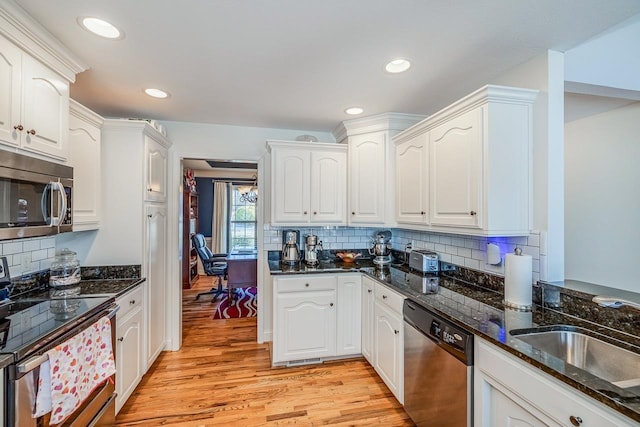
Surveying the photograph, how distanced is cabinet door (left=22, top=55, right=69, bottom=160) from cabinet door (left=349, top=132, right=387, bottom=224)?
7.42 ft

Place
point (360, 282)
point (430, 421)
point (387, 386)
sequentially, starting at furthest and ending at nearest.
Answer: point (360, 282) → point (387, 386) → point (430, 421)

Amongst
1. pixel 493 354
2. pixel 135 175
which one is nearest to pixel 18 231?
A: pixel 135 175

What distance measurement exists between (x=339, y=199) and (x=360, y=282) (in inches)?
34.5

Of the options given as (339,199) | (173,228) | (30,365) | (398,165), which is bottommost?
(30,365)

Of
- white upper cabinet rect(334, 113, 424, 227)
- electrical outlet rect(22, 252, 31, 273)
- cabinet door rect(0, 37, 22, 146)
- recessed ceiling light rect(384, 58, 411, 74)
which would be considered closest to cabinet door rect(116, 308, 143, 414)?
electrical outlet rect(22, 252, 31, 273)

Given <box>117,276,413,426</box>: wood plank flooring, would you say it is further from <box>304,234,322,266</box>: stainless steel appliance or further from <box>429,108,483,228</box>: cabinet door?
<box>429,108,483,228</box>: cabinet door

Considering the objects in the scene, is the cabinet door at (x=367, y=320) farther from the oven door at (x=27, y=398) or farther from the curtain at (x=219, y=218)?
the curtain at (x=219, y=218)

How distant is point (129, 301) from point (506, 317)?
7.96ft

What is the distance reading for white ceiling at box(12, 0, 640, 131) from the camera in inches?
53.1

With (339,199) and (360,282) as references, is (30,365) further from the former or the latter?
(339,199)

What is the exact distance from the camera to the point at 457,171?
1.97 m

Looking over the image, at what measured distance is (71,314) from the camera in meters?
1.52

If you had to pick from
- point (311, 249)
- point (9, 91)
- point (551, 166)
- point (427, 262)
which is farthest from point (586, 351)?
point (9, 91)

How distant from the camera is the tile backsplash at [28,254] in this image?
1815 millimetres
